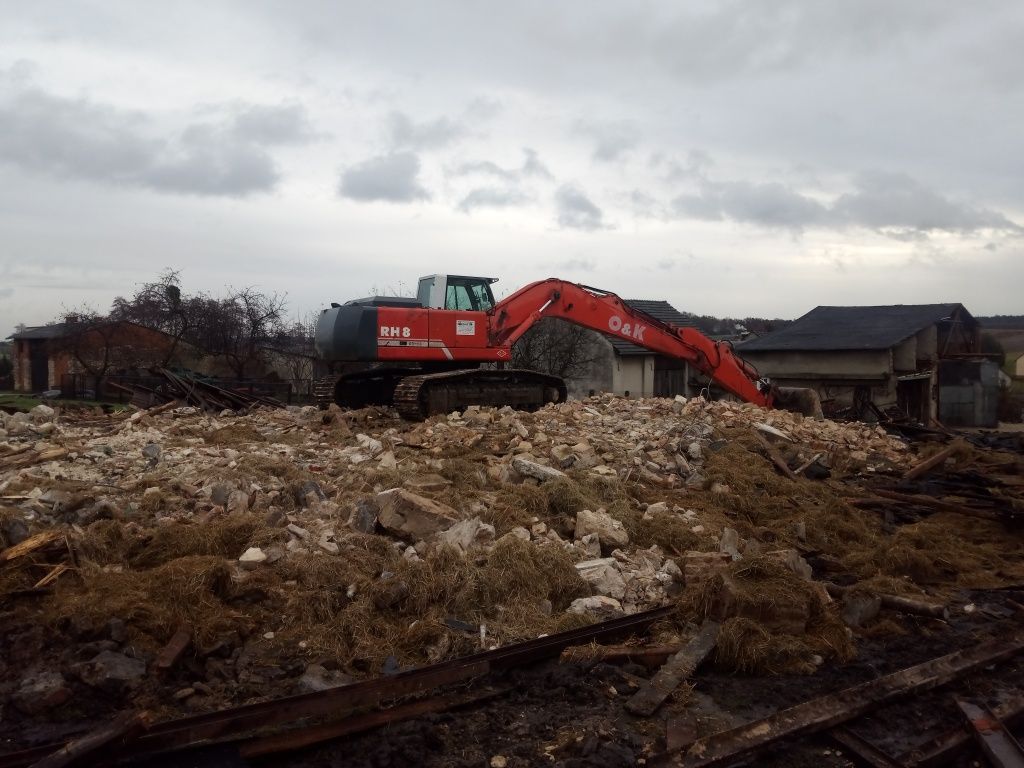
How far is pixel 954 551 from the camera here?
26.8ft

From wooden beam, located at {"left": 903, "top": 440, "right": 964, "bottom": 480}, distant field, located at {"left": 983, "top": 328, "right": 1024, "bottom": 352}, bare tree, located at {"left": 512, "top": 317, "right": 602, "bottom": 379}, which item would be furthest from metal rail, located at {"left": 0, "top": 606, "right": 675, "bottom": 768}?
distant field, located at {"left": 983, "top": 328, "right": 1024, "bottom": 352}

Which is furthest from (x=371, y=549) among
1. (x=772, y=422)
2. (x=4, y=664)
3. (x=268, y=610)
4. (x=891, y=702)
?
(x=772, y=422)

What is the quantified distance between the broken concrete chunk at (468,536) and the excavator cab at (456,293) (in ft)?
24.8

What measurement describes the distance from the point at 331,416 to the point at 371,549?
6219 mm

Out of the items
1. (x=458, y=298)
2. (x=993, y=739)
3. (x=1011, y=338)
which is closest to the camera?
(x=993, y=739)

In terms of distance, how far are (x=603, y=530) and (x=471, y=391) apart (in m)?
6.58

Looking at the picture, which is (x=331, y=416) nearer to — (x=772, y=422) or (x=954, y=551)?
(x=772, y=422)

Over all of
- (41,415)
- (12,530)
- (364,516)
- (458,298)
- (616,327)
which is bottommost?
(364,516)

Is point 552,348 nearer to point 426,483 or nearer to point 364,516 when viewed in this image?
point 426,483

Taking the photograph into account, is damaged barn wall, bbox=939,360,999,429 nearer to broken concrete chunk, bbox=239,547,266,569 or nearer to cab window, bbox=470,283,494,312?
cab window, bbox=470,283,494,312

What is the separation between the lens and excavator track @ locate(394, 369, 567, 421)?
42.1 feet

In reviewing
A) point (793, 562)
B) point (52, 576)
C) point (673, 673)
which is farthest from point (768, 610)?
point (52, 576)

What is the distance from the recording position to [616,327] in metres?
15.0

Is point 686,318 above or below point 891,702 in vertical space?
above
